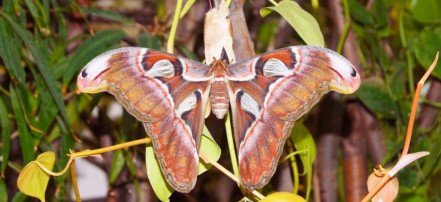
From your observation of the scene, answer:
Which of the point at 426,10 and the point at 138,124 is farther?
the point at 426,10

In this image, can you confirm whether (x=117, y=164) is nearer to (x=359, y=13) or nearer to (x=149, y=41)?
(x=149, y=41)

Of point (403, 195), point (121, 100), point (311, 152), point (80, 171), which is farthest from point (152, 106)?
point (80, 171)

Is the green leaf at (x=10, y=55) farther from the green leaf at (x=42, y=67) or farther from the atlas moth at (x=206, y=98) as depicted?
the atlas moth at (x=206, y=98)

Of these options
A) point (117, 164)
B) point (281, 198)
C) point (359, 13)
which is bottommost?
point (117, 164)

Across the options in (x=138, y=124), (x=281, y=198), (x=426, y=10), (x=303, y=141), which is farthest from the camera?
(x=426, y=10)

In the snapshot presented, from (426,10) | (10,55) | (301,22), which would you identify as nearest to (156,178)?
(301,22)

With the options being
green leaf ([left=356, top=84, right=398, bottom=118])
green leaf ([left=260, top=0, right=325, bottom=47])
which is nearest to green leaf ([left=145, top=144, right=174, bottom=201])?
green leaf ([left=260, top=0, right=325, bottom=47])
